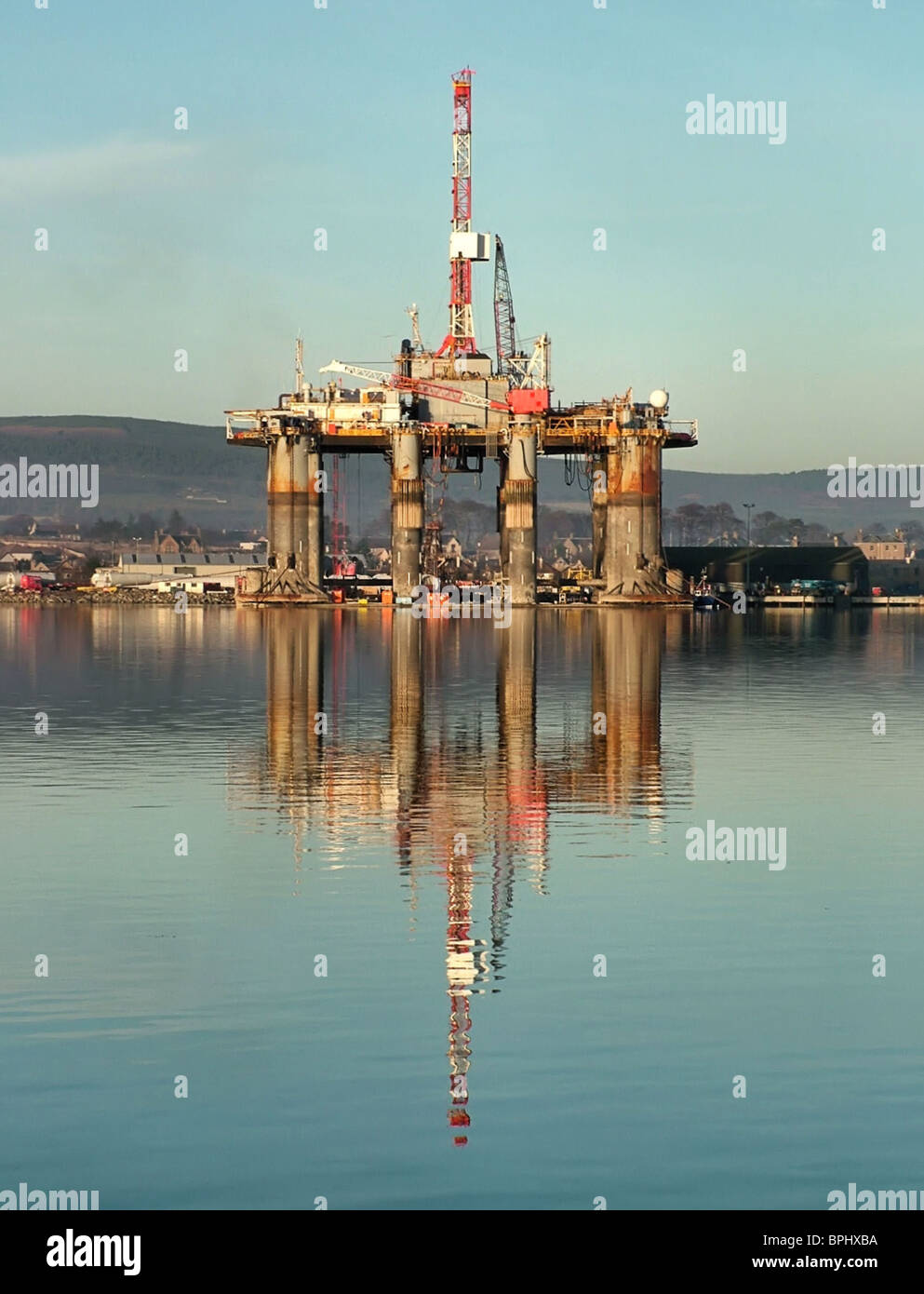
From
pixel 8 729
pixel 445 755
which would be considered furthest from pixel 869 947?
pixel 8 729

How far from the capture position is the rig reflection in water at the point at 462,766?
30.0 meters

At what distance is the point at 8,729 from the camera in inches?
2367

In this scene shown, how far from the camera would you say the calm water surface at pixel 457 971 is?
17.8 meters

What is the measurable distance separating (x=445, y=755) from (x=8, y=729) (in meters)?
15.9

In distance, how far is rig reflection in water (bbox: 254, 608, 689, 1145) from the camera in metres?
30.0

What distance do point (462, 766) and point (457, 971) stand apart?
2392 cm

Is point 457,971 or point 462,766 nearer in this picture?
point 457,971

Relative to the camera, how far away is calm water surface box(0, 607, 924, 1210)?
17.8 metres

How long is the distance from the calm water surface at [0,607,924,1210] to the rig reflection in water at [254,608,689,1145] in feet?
0.52

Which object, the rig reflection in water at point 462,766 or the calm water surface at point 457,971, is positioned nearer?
the calm water surface at point 457,971

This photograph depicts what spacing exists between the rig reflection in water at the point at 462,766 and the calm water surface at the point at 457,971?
0.52ft

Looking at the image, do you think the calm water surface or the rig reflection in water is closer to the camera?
the calm water surface

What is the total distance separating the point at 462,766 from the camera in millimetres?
48719
